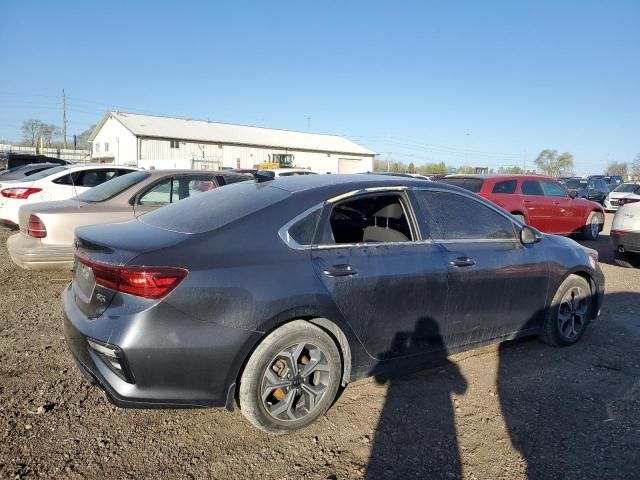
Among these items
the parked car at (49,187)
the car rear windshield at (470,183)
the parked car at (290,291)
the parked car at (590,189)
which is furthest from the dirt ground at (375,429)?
the parked car at (590,189)

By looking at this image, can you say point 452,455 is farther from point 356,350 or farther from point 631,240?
point 631,240

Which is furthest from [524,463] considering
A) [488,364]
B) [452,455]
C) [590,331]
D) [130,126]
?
[130,126]

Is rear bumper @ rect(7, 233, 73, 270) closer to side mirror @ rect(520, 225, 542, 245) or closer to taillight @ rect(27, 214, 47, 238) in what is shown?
taillight @ rect(27, 214, 47, 238)

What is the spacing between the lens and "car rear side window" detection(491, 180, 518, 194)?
10.1 metres

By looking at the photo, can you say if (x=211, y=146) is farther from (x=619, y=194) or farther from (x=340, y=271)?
(x=340, y=271)

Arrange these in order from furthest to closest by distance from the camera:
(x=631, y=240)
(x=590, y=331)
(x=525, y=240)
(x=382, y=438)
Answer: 1. (x=631, y=240)
2. (x=590, y=331)
3. (x=525, y=240)
4. (x=382, y=438)

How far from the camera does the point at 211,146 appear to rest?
1853 inches

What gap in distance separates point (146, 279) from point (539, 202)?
33.1 feet

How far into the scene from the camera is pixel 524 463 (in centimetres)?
269

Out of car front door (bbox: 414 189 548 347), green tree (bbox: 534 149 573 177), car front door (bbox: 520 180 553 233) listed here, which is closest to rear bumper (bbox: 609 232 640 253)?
car front door (bbox: 520 180 553 233)

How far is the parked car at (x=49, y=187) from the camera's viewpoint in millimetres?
7684

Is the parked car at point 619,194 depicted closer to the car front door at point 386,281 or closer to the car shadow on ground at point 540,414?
the car shadow on ground at point 540,414

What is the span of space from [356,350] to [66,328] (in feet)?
6.08

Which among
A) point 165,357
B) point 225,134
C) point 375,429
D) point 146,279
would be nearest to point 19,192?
point 146,279
